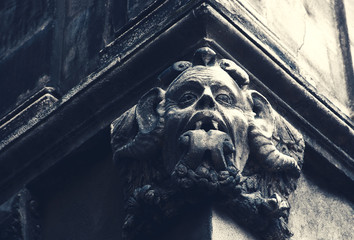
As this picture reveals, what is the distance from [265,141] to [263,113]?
0.74ft

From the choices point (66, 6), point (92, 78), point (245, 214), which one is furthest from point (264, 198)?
point (66, 6)

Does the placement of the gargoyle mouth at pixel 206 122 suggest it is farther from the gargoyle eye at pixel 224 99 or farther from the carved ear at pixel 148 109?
the carved ear at pixel 148 109

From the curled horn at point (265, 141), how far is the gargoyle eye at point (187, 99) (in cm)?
35

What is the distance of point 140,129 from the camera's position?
8.05 metres

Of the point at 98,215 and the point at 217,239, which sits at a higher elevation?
the point at 98,215

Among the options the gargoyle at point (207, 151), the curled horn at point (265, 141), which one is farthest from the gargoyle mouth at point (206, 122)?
the curled horn at point (265, 141)

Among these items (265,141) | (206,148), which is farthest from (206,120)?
(265,141)

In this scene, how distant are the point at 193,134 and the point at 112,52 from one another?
1.16 m

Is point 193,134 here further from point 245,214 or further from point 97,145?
point 97,145

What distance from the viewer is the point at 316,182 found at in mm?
8602

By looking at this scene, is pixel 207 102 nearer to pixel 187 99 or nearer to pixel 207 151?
pixel 187 99

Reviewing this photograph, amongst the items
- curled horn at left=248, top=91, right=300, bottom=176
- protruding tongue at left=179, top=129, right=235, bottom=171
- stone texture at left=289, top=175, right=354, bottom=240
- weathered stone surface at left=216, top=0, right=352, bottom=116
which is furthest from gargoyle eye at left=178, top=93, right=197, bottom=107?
stone texture at left=289, top=175, right=354, bottom=240

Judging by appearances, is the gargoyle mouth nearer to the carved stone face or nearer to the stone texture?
the carved stone face

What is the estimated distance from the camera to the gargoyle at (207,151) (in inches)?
301
